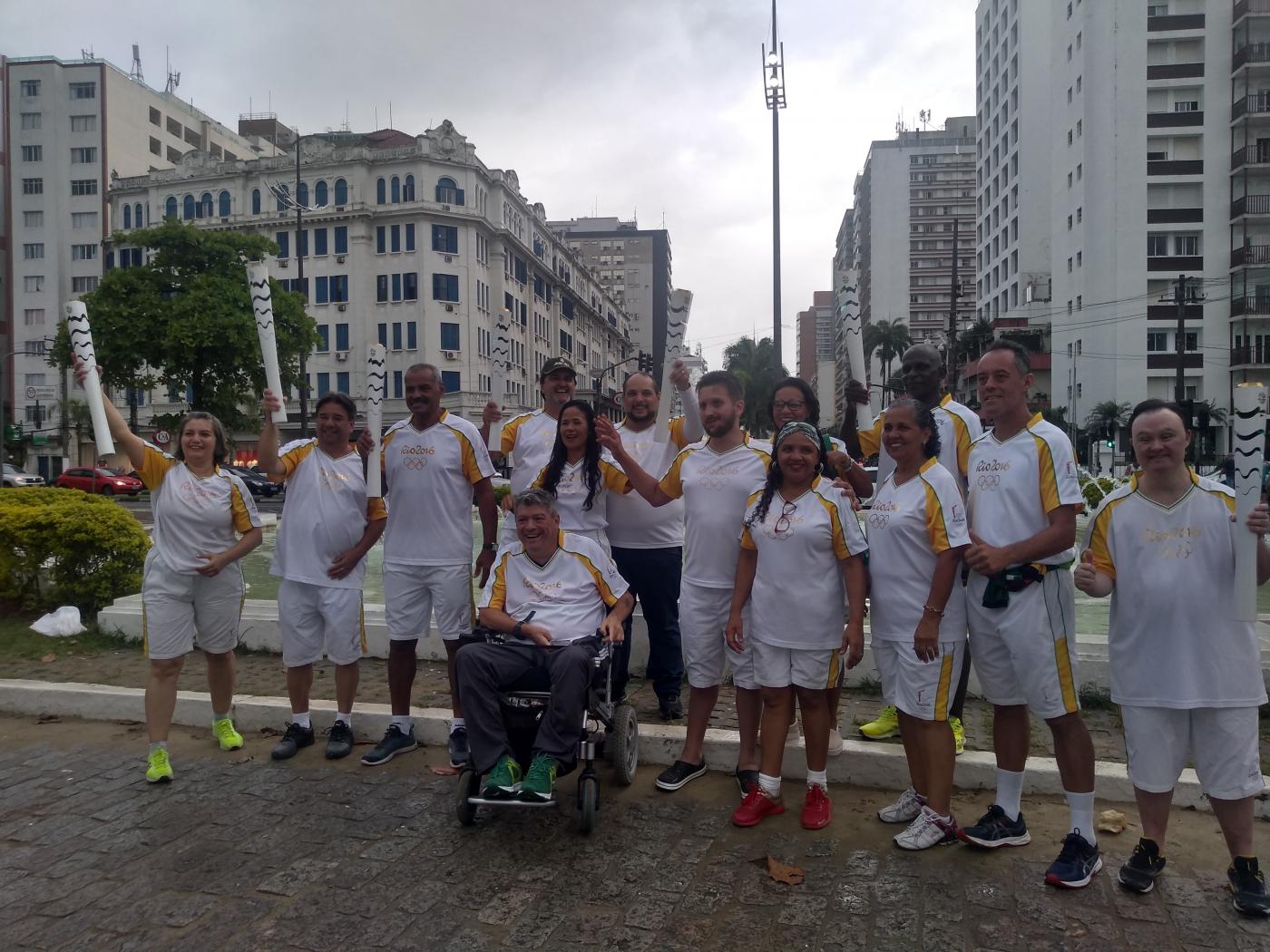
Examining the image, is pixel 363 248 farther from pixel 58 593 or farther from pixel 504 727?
pixel 504 727

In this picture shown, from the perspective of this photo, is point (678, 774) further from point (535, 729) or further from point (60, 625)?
point (60, 625)

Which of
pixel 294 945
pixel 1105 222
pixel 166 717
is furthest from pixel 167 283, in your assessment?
pixel 1105 222

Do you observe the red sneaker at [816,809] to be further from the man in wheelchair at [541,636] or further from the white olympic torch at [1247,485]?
the white olympic torch at [1247,485]

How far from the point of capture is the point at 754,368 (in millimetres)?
76125

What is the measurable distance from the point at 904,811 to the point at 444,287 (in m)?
48.1

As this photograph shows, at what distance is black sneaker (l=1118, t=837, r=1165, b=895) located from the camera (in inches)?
131

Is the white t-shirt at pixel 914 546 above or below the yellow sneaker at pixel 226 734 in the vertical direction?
above

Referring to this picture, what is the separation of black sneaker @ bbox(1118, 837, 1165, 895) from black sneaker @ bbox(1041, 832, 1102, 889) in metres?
0.11

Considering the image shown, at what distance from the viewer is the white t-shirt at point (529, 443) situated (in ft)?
16.8

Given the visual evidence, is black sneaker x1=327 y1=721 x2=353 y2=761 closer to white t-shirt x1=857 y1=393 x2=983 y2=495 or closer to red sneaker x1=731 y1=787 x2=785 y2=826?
red sneaker x1=731 y1=787 x2=785 y2=826

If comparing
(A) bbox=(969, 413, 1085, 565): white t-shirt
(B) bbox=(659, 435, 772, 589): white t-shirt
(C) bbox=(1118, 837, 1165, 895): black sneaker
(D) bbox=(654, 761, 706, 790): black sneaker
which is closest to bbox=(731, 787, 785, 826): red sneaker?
(D) bbox=(654, 761, 706, 790): black sneaker

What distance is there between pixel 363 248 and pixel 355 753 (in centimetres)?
4836

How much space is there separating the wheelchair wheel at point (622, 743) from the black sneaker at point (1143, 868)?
2.19 metres

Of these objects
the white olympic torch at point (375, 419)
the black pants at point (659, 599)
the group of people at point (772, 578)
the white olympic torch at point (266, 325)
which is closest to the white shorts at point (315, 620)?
the group of people at point (772, 578)
